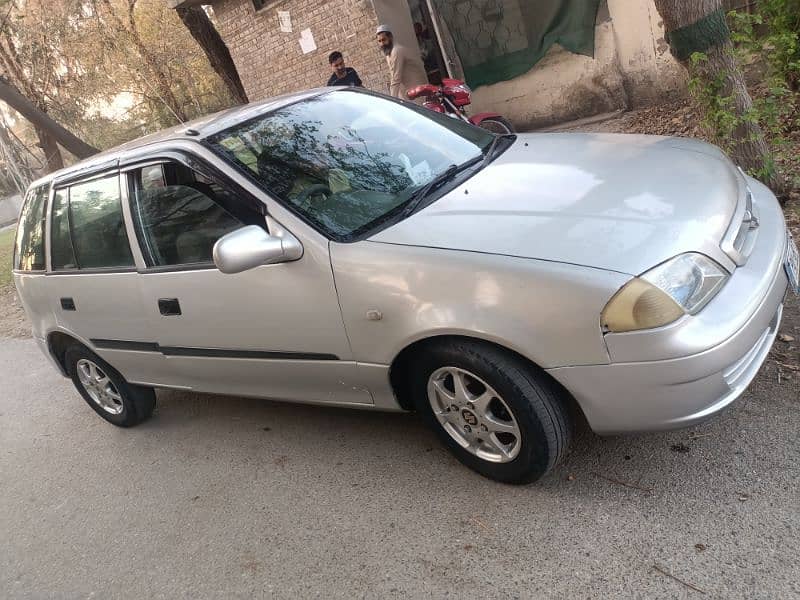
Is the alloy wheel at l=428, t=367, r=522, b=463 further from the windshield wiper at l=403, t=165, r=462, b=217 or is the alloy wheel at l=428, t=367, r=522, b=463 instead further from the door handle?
the door handle

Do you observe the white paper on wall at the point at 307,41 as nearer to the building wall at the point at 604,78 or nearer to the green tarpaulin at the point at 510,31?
the green tarpaulin at the point at 510,31

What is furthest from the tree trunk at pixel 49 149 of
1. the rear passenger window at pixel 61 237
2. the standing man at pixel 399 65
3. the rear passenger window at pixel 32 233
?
the rear passenger window at pixel 61 237

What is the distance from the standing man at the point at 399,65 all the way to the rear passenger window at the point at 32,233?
4.88 meters

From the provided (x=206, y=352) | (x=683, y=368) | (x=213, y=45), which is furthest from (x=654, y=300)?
(x=213, y=45)

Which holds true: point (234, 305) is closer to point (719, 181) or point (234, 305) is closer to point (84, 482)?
point (84, 482)

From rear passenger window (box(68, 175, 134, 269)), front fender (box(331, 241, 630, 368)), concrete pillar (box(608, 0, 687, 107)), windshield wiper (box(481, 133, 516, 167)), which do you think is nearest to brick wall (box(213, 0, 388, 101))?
concrete pillar (box(608, 0, 687, 107))

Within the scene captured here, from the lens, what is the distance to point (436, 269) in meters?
2.69

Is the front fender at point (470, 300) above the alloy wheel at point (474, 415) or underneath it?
above

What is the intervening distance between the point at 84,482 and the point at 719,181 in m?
3.92

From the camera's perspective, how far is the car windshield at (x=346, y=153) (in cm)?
315

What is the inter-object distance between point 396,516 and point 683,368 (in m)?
1.41

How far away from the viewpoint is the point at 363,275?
287cm

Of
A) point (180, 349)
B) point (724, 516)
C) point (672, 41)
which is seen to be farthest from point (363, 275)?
point (672, 41)

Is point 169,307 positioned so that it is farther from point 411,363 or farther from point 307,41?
→ point 307,41
